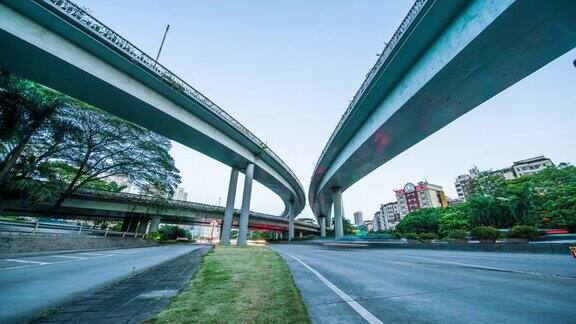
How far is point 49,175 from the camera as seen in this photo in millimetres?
22891

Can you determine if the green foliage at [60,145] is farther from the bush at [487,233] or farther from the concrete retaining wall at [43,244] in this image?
the bush at [487,233]

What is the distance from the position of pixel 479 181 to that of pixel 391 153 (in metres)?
47.9

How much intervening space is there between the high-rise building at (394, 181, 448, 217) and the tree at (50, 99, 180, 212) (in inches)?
4844

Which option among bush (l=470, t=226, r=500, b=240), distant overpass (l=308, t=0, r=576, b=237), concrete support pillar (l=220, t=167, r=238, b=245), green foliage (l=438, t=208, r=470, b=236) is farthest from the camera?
green foliage (l=438, t=208, r=470, b=236)

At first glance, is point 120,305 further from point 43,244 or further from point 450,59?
point 43,244

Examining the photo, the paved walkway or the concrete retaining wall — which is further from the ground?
the concrete retaining wall

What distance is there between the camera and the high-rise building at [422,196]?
121m

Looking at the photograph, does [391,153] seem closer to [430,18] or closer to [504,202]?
[430,18]

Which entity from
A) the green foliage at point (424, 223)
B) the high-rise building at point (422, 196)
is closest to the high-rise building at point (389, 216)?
the high-rise building at point (422, 196)

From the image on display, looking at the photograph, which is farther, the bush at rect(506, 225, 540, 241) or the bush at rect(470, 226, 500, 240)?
the bush at rect(470, 226, 500, 240)

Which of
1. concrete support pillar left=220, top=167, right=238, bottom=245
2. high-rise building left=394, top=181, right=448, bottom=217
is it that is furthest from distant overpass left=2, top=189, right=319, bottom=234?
high-rise building left=394, top=181, right=448, bottom=217

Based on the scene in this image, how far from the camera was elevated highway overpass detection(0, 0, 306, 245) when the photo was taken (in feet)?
39.3

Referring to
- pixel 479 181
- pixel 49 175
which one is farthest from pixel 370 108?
pixel 479 181

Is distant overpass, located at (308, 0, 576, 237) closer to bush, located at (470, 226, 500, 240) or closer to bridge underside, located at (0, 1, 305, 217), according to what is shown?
bush, located at (470, 226, 500, 240)
